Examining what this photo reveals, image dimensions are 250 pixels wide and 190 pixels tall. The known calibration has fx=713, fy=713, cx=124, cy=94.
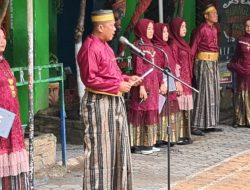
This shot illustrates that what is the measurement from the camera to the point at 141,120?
943 centimetres

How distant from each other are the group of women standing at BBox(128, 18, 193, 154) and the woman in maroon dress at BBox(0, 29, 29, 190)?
3.09 meters

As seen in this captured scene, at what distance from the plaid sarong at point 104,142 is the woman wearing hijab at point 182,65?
352cm

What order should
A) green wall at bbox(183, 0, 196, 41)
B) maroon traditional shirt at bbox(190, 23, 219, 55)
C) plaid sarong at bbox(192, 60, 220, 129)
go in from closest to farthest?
maroon traditional shirt at bbox(190, 23, 219, 55)
plaid sarong at bbox(192, 60, 220, 129)
green wall at bbox(183, 0, 196, 41)

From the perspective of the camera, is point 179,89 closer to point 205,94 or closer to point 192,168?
point 205,94

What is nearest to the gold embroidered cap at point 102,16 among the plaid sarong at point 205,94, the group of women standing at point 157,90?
the group of women standing at point 157,90

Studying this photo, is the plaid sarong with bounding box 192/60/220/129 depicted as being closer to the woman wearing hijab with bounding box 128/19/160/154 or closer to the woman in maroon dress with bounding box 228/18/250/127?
the woman in maroon dress with bounding box 228/18/250/127

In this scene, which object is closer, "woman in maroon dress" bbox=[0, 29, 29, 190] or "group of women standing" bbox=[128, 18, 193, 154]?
"woman in maroon dress" bbox=[0, 29, 29, 190]

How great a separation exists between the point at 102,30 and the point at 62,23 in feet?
20.9

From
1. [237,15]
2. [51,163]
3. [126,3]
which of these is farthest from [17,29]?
[237,15]

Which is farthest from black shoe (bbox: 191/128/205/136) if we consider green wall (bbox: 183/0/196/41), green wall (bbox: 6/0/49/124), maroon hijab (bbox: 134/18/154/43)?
green wall (bbox: 6/0/49/124)

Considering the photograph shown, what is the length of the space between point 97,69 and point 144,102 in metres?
3.06

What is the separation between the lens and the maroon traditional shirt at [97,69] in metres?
6.26

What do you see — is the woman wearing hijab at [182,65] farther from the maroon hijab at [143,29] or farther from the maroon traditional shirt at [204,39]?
the maroon hijab at [143,29]

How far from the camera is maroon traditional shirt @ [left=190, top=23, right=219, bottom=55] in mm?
10578
